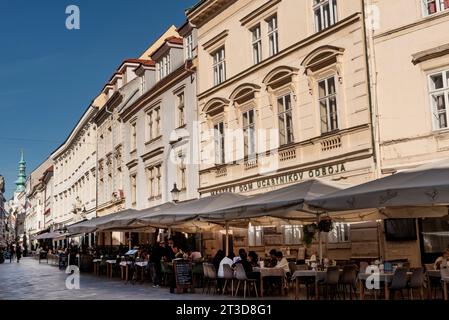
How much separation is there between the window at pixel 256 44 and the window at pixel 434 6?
27.0 feet

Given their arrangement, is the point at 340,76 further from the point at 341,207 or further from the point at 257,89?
the point at 341,207

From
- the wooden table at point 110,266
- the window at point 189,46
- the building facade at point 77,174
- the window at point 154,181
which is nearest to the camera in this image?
the wooden table at point 110,266

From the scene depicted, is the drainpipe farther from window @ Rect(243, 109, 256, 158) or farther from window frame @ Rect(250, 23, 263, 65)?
window @ Rect(243, 109, 256, 158)

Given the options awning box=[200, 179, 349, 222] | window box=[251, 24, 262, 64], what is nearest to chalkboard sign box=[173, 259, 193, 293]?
awning box=[200, 179, 349, 222]

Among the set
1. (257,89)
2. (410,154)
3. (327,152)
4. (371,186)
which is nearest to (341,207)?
(371,186)

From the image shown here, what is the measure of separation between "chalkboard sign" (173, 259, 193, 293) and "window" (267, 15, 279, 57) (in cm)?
911

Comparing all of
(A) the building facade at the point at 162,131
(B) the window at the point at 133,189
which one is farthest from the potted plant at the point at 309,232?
(B) the window at the point at 133,189

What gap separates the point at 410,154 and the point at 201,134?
1283 centimetres

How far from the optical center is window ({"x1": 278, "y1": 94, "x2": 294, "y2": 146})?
21.4m

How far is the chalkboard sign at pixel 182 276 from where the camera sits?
60.7 ft

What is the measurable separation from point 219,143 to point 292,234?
258 inches

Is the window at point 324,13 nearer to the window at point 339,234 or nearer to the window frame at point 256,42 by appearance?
the window frame at point 256,42
